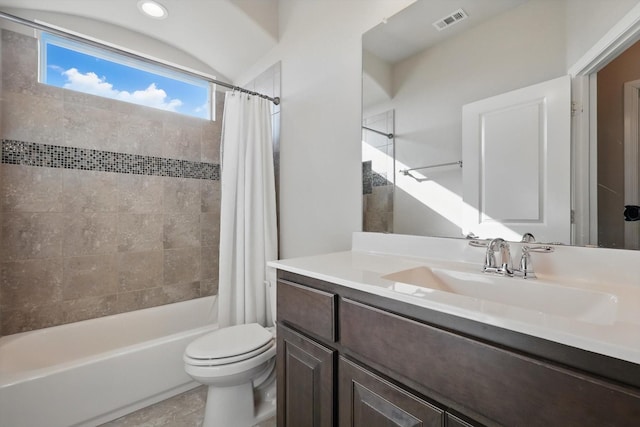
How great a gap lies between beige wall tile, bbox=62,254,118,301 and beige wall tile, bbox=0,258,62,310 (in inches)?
1.8

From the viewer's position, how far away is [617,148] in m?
0.85

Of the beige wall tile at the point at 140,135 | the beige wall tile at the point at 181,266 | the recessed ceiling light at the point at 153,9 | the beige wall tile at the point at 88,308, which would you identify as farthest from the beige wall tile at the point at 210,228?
the recessed ceiling light at the point at 153,9

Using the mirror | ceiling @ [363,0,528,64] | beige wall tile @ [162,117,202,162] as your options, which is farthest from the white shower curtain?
ceiling @ [363,0,528,64]

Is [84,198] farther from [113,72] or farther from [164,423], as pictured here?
[164,423]

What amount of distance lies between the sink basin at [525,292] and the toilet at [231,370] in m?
0.91

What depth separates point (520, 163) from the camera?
102 centimetres

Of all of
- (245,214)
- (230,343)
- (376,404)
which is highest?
(245,214)

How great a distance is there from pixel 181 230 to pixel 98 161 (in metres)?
0.75

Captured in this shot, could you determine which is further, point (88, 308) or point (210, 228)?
point (210, 228)

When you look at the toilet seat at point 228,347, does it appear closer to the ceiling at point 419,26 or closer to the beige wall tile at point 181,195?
the beige wall tile at point 181,195

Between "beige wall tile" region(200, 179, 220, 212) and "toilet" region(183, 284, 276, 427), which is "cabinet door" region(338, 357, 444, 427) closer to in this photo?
"toilet" region(183, 284, 276, 427)

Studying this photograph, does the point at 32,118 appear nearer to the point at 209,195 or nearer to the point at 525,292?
the point at 209,195

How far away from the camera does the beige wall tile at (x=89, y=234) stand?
6.21ft

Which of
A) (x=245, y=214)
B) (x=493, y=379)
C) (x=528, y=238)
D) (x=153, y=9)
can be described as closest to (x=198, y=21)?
(x=153, y=9)
